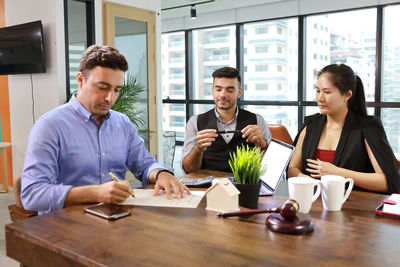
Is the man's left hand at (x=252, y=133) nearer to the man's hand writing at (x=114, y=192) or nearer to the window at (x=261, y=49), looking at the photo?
the man's hand writing at (x=114, y=192)

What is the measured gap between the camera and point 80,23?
197 inches

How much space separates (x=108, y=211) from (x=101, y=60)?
0.75 metres

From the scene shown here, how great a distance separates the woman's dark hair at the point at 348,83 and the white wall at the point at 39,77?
3402mm

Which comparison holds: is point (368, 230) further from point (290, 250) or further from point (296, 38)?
point (296, 38)

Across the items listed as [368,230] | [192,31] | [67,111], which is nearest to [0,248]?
[67,111]

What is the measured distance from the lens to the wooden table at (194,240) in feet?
3.50

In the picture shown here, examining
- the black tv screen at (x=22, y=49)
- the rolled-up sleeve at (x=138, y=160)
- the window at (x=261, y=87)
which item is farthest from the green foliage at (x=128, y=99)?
the window at (x=261, y=87)

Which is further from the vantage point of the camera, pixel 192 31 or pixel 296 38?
pixel 192 31

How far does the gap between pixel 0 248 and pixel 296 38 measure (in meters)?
6.08

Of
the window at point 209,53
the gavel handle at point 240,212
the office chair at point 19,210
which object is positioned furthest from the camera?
the window at point 209,53

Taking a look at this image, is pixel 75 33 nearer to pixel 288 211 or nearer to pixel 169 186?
pixel 169 186

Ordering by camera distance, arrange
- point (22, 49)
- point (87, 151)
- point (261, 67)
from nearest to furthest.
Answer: point (87, 151) < point (22, 49) < point (261, 67)

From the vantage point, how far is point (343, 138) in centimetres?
224

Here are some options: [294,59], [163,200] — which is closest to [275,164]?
[163,200]
